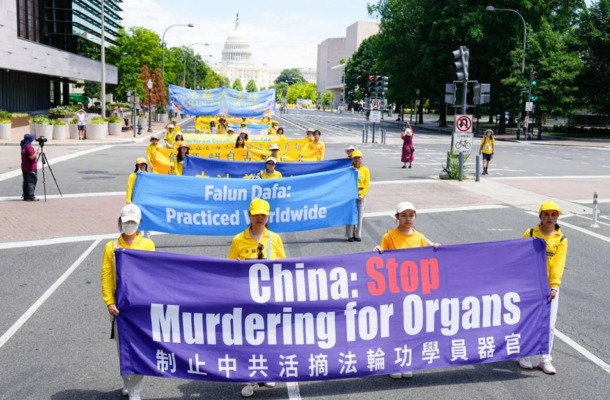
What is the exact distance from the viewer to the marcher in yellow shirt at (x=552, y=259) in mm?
6453

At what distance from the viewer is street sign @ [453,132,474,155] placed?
2147 cm

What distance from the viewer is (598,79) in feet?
176

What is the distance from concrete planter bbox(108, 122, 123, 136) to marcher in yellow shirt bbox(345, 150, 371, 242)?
3281cm

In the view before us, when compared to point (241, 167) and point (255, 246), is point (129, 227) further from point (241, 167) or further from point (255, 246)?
point (241, 167)

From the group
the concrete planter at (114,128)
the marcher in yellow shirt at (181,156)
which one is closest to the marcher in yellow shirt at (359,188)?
the marcher in yellow shirt at (181,156)

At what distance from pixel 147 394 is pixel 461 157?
17.8 metres

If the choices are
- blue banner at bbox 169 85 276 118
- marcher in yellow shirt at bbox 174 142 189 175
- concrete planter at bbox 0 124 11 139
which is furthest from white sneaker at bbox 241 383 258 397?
concrete planter at bbox 0 124 11 139

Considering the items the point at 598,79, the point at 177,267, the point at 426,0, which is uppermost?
the point at 426,0

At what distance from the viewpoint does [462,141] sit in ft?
70.6

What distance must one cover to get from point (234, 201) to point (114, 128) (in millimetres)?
33785

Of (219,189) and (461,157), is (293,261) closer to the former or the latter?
(219,189)

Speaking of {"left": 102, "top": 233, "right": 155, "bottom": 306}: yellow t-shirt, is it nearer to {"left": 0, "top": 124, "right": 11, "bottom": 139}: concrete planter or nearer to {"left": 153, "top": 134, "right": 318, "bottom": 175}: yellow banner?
{"left": 153, "top": 134, "right": 318, "bottom": 175}: yellow banner

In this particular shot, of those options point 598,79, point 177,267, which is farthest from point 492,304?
point 598,79

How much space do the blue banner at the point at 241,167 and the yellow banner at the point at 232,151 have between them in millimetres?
1567
